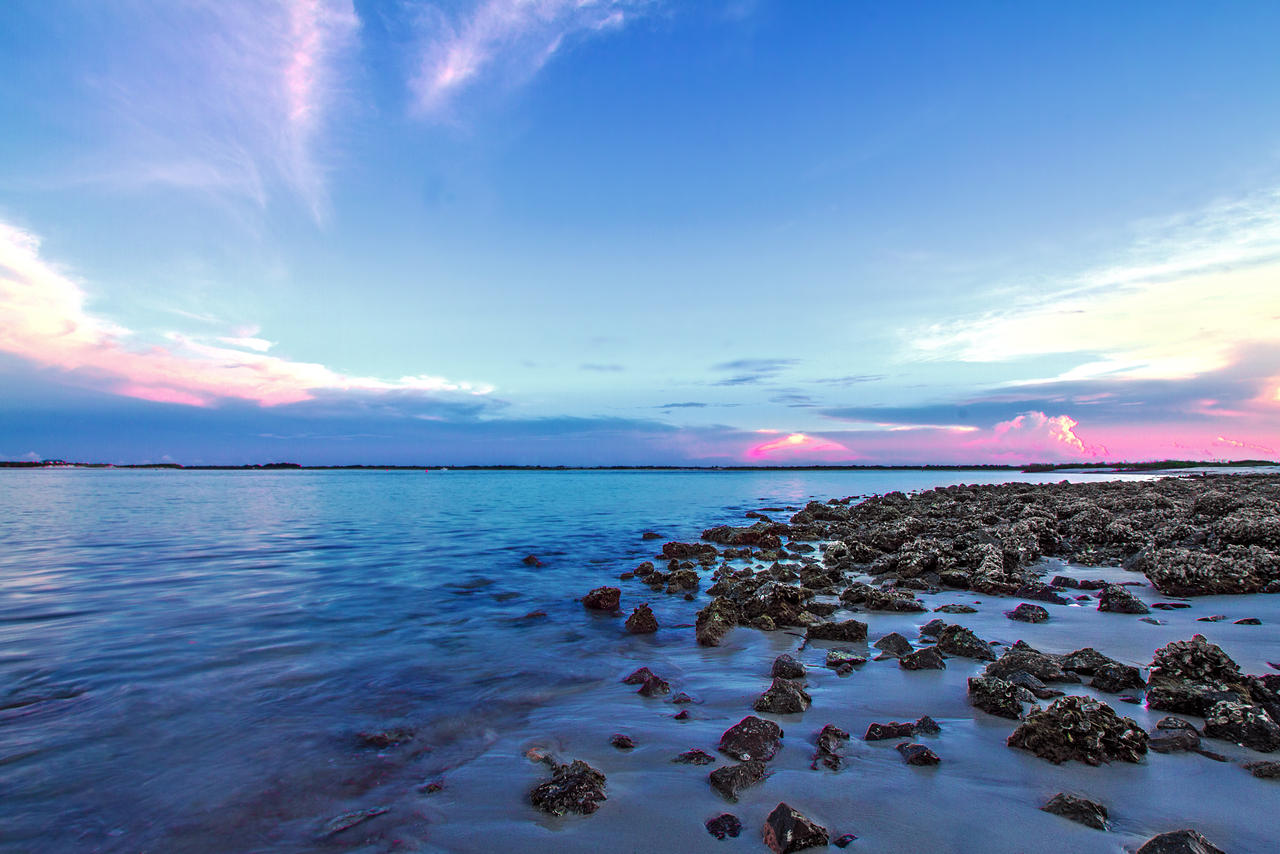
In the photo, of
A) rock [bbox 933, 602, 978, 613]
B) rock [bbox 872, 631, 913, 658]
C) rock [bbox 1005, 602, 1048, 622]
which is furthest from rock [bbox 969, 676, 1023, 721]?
rock [bbox 933, 602, 978, 613]

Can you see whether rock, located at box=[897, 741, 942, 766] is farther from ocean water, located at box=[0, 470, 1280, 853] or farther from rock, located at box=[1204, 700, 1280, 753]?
rock, located at box=[1204, 700, 1280, 753]

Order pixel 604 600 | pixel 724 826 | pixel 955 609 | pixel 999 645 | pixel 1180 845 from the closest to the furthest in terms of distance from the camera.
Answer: pixel 1180 845 < pixel 724 826 < pixel 999 645 < pixel 955 609 < pixel 604 600

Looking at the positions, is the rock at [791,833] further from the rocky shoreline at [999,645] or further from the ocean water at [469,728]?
the ocean water at [469,728]

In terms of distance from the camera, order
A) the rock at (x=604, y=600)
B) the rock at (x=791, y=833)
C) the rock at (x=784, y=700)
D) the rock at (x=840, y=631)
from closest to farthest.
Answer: the rock at (x=791, y=833), the rock at (x=784, y=700), the rock at (x=840, y=631), the rock at (x=604, y=600)

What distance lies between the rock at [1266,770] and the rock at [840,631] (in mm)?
4419

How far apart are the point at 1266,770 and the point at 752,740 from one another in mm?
3475

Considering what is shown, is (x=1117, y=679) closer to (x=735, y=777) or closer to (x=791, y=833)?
(x=735, y=777)

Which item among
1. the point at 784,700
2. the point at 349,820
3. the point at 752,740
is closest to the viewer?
the point at 349,820

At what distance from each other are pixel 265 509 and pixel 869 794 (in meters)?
44.7

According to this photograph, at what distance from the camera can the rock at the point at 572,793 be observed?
13.6 ft

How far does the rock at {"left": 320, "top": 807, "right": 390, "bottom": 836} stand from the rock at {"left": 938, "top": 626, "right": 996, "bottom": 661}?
249 inches

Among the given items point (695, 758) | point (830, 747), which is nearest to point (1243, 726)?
point (830, 747)

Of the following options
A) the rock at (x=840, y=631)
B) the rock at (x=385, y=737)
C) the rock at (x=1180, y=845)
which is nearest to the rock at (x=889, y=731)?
the rock at (x=1180, y=845)

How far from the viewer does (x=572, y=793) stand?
422 cm
